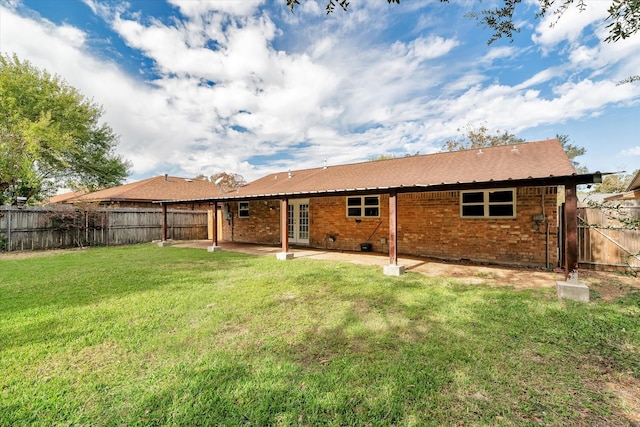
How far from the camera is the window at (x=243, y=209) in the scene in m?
15.4

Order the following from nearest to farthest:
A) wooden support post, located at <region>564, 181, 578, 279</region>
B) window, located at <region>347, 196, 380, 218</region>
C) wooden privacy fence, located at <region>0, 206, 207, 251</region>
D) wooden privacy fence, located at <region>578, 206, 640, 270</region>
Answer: wooden support post, located at <region>564, 181, 578, 279</region> < wooden privacy fence, located at <region>578, 206, 640, 270</region> < window, located at <region>347, 196, 380, 218</region> < wooden privacy fence, located at <region>0, 206, 207, 251</region>

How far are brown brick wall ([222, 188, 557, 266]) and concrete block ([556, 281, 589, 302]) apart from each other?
3439mm

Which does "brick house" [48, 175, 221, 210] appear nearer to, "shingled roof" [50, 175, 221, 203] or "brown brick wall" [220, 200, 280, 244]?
"shingled roof" [50, 175, 221, 203]

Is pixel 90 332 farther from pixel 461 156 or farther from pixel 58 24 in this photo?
pixel 58 24

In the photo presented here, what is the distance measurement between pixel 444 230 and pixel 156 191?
20003mm

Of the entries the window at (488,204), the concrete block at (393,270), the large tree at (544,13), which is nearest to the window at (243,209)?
the concrete block at (393,270)

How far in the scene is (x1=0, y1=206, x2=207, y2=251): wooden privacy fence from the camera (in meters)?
11.6

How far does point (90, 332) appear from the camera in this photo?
12.2 feet

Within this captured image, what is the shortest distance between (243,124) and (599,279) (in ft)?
71.2

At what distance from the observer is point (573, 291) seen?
5.11 m

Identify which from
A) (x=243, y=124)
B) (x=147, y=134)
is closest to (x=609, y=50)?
(x=243, y=124)

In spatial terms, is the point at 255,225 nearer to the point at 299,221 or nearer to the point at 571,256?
the point at 299,221

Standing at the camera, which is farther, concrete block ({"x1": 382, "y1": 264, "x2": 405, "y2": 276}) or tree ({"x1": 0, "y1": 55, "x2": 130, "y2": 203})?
tree ({"x1": 0, "y1": 55, "x2": 130, "y2": 203})

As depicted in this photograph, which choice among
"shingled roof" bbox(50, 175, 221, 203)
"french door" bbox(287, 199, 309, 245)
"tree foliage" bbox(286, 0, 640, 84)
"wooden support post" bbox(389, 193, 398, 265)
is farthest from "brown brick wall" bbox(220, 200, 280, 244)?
"tree foliage" bbox(286, 0, 640, 84)
